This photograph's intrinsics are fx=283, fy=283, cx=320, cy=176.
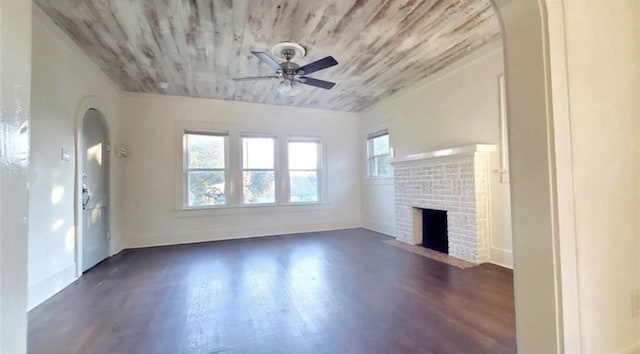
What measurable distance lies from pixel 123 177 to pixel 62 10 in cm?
296

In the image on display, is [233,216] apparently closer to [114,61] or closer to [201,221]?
[201,221]

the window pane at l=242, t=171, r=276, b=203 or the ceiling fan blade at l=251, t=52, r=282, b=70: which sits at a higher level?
the ceiling fan blade at l=251, t=52, r=282, b=70

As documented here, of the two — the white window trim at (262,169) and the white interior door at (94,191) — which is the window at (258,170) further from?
the white interior door at (94,191)

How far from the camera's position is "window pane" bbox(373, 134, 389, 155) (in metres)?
5.84

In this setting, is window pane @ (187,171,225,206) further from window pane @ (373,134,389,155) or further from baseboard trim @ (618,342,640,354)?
baseboard trim @ (618,342,640,354)

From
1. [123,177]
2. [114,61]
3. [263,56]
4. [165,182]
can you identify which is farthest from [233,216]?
[263,56]

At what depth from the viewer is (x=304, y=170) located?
6.27m

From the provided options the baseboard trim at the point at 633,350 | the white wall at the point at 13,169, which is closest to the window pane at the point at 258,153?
the white wall at the point at 13,169

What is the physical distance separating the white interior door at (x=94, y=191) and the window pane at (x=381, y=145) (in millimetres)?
4850

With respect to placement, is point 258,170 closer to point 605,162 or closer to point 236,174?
point 236,174

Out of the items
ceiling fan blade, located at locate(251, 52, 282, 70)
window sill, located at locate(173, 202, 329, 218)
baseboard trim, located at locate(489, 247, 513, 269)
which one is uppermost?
ceiling fan blade, located at locate(251, 52, 282, 70)

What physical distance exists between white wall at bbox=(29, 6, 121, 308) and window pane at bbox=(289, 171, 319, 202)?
144 inches

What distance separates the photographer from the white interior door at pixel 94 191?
3.67 meters

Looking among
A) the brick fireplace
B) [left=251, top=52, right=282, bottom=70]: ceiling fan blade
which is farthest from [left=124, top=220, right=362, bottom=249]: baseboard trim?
[left=251, top=52, right=282, bottom=70]: ceiling fan blade
